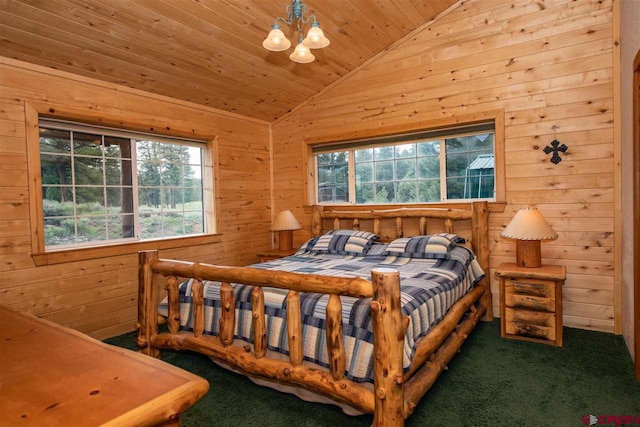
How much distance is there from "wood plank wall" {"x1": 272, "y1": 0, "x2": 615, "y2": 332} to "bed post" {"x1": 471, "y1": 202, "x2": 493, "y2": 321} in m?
0.11

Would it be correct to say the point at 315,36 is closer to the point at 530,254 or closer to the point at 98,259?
the point at 530,254

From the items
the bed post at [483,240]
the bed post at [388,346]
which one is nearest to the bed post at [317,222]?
the bed post at [483,240]

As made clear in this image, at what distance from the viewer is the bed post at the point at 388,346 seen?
152 centimetres

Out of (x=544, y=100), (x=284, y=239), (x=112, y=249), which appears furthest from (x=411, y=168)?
(x=112, y=249)

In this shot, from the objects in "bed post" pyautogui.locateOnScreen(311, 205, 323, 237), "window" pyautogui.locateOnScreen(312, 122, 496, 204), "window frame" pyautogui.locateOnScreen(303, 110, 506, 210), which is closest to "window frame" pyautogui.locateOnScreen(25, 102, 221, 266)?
"bed post" pyautogui.locateOnScreen(311, 205, 323, 237)

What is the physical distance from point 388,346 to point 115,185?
2940 millimetres

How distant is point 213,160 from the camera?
159 inches

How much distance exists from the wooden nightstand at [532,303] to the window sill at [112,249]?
9.62ft

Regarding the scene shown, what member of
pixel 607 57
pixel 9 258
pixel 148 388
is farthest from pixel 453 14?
pixel 9 258

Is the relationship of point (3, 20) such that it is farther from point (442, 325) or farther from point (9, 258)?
point (442, 325)

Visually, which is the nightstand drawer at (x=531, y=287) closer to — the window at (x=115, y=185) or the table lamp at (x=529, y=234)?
the table lamp at (x=529, y=234)

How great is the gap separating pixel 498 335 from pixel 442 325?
3.62ft

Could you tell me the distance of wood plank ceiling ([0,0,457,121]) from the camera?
2.43 meters

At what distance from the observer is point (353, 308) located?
184 centimetres
